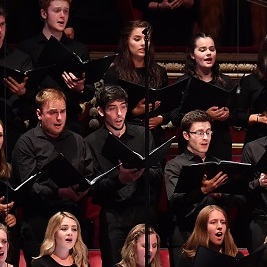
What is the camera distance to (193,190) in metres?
6.05

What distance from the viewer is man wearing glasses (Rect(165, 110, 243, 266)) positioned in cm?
606

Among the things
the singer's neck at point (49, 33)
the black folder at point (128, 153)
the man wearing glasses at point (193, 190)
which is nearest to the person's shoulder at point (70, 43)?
the singer's neck at point (49, 33)

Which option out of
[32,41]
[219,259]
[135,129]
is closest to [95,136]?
[135,129]

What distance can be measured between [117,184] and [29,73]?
73 cm

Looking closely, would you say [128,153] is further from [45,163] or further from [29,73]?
[29,73]

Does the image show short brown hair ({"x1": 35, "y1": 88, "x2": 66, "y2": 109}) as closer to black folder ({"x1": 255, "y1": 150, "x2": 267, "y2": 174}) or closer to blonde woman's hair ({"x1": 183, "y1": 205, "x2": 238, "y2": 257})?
blonde woman's hair ({"x1": 183, "y1": 205, "x2": 238, "y2": 257})

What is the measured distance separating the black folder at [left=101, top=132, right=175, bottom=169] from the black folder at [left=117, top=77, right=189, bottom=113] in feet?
1.25

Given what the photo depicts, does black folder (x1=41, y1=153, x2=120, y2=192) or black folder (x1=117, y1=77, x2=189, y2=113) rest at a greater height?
black folder (x1=117, y1=77, x2=189, y2=113)

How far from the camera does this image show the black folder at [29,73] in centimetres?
616

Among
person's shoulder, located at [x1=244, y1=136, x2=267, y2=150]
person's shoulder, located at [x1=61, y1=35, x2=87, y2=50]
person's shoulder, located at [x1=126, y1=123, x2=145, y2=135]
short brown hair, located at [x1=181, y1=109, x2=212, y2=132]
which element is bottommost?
person's shoulder, located at [x1=244, y1=136, x2=267, y2=150]

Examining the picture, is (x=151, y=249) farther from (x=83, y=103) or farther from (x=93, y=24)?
(x=93, y=24)

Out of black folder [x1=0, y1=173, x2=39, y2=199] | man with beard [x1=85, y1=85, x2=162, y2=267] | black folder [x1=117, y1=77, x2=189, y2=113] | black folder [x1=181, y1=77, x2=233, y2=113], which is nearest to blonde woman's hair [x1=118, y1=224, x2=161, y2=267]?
man with beard [x1=85, y1=85, x2=162, y2=267]

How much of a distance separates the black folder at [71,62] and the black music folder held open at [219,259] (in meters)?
1.11

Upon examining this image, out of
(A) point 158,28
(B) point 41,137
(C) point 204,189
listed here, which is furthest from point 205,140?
(A) point 158,28
